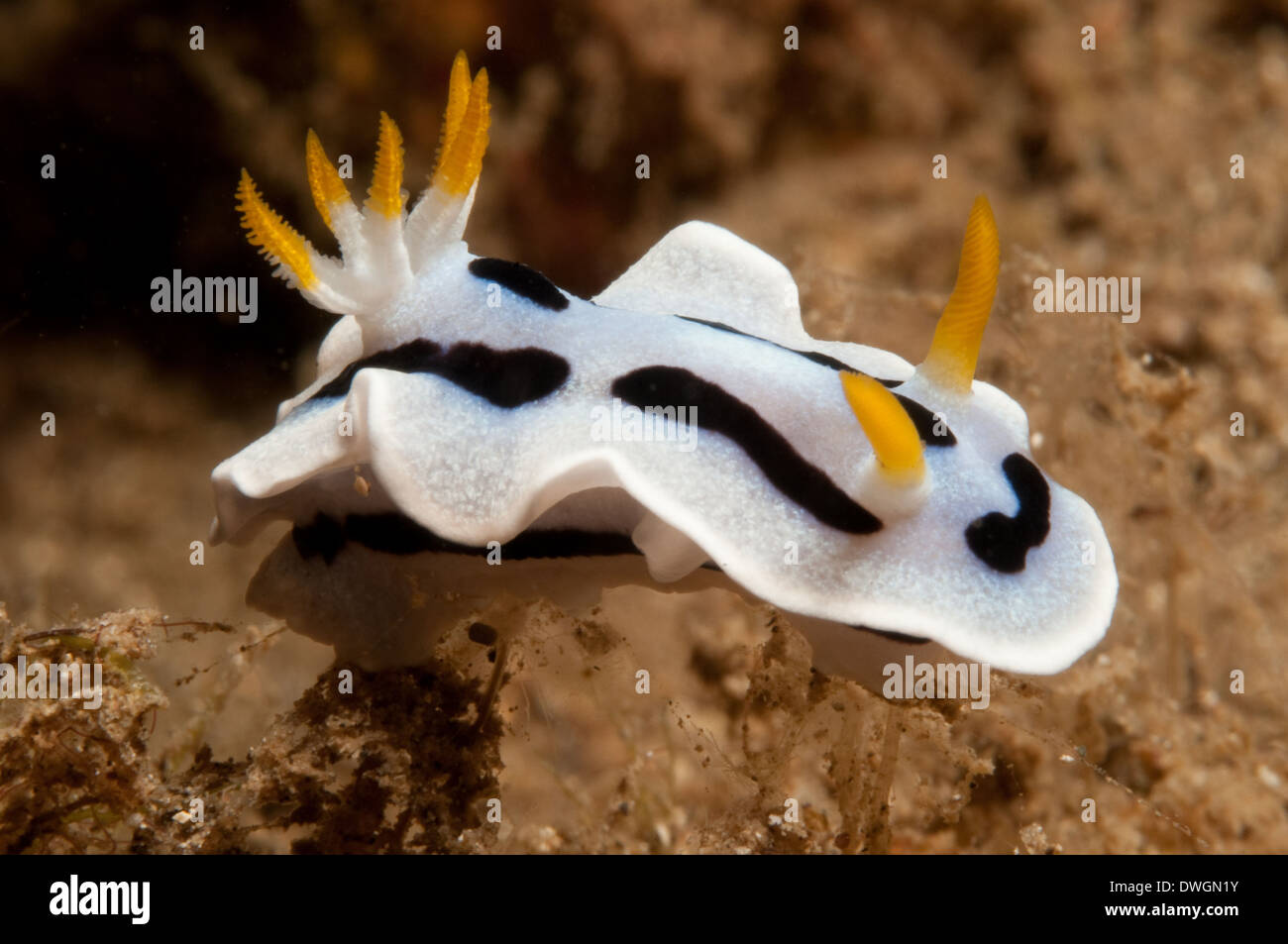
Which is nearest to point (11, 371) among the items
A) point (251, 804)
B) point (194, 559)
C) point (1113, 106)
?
point (194, 559)

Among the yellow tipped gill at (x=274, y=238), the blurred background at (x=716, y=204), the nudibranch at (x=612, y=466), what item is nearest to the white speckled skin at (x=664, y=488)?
the nudibranch at (x=612, y=466)

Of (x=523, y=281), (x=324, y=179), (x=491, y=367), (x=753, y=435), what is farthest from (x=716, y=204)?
(x=753, y=435)

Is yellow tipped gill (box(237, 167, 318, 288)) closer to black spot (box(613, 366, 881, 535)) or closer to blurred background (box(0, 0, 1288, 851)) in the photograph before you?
black spot (box(613, 366, 881, 535))

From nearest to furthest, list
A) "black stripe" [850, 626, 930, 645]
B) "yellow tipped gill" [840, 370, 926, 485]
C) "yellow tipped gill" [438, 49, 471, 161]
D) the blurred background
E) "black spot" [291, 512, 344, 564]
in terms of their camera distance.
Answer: "yellow tipped gill" [840, 370, 926, 485] < "black stripe" [850, 626, 930, 645] < "yellow tipped gill" [438, 49, 471, 161] < "black spot" [291, 512, 344, 564] < the blurred background

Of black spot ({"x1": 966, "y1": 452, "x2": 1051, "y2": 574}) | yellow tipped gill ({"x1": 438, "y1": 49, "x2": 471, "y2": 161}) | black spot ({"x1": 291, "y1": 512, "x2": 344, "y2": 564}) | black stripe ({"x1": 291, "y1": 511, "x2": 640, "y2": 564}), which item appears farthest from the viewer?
black spot ({"x1": 291, "y1": 512, "x2": 344, "y2": 564})

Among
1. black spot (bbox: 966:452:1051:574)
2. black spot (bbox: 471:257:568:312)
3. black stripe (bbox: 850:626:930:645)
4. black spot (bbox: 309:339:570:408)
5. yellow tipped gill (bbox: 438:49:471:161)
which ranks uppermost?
yellow tipped gill (bbox: 438:49:471:161)

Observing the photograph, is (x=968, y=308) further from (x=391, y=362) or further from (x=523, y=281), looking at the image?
(x=391, y=362)

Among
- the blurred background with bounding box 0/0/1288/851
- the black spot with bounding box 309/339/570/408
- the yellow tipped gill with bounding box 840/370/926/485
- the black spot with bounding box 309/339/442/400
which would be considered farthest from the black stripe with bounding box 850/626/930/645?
the blurred background with bounding box 0/0/1288/851
